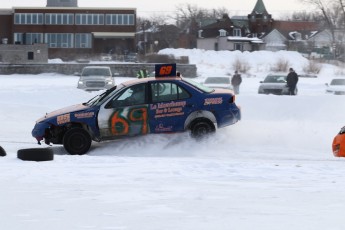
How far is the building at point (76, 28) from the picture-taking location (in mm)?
86562

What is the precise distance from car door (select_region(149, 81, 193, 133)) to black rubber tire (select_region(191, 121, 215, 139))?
0.24m

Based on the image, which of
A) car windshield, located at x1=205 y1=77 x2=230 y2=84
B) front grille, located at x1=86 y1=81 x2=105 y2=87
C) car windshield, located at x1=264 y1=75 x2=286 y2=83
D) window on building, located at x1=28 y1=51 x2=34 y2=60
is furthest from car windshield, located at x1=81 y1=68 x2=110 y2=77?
window on building, located at x1=28 y1=51 x2=34 y2=60

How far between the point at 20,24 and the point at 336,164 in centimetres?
7946

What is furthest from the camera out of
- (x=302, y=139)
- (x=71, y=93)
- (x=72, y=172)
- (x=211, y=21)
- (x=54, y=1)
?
(x=211, y=21)

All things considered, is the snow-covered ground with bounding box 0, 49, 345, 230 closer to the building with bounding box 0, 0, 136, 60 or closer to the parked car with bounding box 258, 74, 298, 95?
the parked car with bounding box 258, 74, 298, 95

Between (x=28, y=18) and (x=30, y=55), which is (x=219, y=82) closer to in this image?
(x=30, y=55)

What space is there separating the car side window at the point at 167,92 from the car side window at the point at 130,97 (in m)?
0.21

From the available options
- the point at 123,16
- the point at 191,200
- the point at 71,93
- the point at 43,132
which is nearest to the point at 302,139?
the point at 43,132

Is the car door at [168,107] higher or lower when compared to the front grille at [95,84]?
higher

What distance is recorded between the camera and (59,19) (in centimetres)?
8719

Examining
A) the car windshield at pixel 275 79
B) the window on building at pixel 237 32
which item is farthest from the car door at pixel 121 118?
the window on building at pixel 237 32

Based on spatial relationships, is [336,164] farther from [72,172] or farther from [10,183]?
[10,183]

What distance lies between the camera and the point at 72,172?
33.7 feet

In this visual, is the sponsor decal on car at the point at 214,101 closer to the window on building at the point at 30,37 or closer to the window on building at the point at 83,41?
the window on building at the point at 83,41
